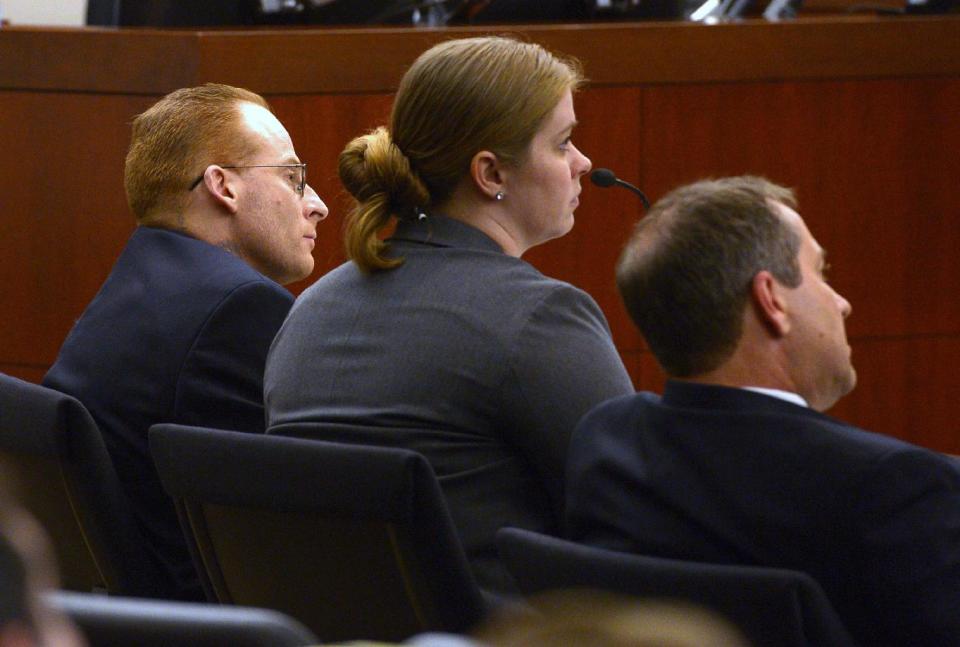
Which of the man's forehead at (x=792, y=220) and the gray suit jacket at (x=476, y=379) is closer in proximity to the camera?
the man's forehead at (x=792, y=220)

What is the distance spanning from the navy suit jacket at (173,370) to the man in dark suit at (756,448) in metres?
0.73

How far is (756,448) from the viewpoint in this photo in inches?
53.5

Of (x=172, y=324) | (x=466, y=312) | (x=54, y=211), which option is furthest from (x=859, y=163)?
(x=466, y=312)

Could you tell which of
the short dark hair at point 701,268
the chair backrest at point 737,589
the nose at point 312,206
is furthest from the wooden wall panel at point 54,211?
the chair backrest at point 737,589

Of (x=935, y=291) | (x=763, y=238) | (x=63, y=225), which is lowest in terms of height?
(x=935, y=291)

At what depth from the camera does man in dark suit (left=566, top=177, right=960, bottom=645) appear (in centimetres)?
130

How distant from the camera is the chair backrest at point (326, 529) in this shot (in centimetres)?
148

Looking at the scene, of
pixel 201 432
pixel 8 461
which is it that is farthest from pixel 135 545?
pixel 201 432

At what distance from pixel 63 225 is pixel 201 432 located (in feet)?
6.79

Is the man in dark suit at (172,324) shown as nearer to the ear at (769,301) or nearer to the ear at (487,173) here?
the ear at (487,173)

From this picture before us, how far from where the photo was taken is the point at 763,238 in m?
1.48

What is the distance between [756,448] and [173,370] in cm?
99

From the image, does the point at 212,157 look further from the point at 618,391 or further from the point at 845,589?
the point at 845,589

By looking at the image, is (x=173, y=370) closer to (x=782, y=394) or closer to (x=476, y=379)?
(x=476, y=379)
